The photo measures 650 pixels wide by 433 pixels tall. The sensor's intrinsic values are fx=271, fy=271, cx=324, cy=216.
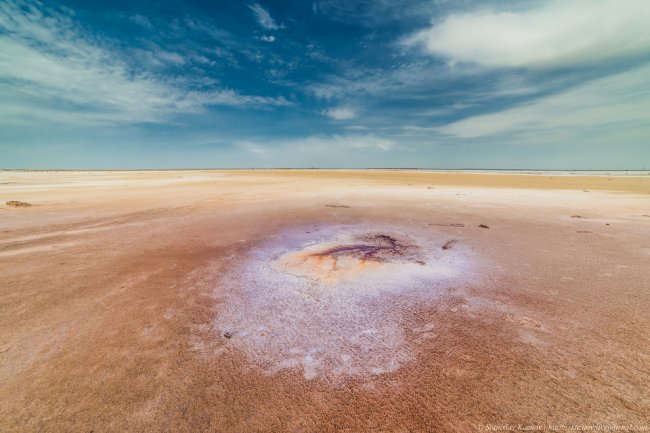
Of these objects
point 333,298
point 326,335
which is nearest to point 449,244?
point 333,298

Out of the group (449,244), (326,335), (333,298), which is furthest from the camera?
(449,244)

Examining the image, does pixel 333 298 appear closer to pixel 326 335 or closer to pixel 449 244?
pixel 326 335

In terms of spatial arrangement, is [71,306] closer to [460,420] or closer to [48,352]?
[48,352]

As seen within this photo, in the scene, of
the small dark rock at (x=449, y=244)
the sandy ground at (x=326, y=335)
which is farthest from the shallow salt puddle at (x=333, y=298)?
the small dark rock at (x=449, y=244)

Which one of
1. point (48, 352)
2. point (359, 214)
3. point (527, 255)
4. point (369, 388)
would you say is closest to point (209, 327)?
point (48, 352)

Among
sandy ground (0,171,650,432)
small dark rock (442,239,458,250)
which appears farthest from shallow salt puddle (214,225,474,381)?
small dark rock (442,239,458,250)

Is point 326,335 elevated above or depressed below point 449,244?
below

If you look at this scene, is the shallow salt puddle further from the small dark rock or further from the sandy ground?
the small dark rock
